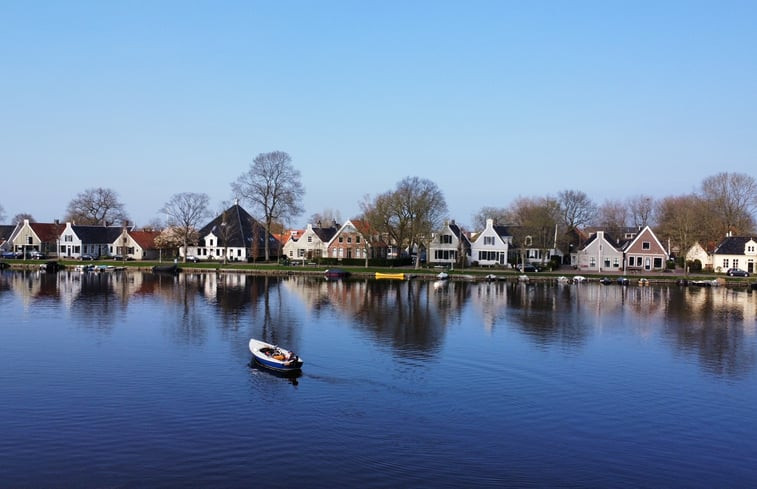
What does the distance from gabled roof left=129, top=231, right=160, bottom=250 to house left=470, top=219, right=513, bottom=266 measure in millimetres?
47122

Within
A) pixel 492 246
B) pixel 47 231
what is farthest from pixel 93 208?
pixel 492 246

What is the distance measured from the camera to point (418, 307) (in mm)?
48156

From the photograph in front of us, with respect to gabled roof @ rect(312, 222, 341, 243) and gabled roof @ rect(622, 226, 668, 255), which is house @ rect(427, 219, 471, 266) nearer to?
gabled roof @ rect(312, 222, 341, 243)

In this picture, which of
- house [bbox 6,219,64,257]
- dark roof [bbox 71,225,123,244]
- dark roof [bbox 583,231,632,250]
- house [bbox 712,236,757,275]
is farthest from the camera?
house [bbox 6,219,64,257]

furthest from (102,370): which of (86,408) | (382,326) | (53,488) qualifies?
(382,326)

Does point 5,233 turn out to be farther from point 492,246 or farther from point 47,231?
point 492,246

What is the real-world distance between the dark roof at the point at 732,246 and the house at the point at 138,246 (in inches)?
3016

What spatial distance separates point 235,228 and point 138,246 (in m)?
16.2

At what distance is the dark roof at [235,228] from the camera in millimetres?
90250

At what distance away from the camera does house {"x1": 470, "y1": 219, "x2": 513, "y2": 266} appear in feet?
283

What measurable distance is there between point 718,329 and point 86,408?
35313 millimetres

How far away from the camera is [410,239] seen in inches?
3147

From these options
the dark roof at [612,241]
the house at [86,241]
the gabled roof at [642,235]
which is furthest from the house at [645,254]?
the house at [86,241]

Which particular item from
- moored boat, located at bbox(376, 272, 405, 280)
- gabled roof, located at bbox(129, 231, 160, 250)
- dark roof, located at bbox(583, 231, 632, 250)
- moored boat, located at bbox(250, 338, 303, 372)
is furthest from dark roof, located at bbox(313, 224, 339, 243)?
moored boat, located at bbox(250, 338, 303, 372)
